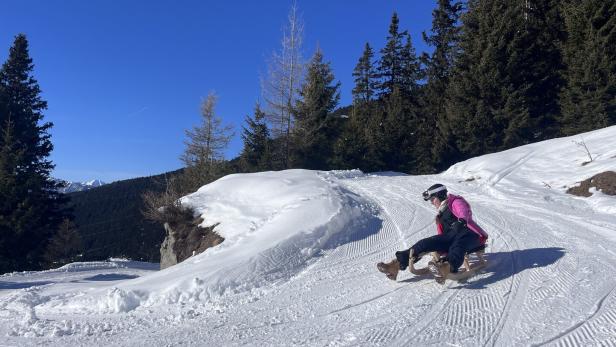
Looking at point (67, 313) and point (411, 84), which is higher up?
point (411, 84)

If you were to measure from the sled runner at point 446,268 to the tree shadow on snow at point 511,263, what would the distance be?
12 centimetres

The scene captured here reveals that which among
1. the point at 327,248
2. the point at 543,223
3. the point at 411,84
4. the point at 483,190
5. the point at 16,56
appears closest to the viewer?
the point at 327,248

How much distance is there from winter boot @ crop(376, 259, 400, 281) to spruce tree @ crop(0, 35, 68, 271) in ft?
81.6

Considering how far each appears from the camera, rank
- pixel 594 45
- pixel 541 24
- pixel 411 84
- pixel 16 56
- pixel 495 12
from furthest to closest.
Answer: pixel 411 84, pixel 16 56, pixel 541 24, pixel 495 12, pixel 594 45

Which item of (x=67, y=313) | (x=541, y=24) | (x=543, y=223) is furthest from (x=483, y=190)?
(x=541, y=24)

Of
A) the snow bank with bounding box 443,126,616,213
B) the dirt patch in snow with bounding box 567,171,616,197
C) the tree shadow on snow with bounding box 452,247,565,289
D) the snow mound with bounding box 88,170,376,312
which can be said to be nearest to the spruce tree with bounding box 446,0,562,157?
the snow bank with bounding box 443,126,616,213

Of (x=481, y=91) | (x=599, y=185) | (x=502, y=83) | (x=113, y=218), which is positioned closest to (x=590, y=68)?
(x=502, y=83)

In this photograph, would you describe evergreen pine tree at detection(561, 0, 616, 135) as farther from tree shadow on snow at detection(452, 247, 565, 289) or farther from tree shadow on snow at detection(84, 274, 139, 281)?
tree shadow on snow at detection(84, 274, 139, 281)

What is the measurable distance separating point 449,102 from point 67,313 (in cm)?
2374

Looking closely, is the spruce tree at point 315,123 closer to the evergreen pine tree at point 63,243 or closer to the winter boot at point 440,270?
the evergreen pine tree at point 63,243

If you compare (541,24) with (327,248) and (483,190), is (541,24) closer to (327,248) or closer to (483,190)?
(483,190)

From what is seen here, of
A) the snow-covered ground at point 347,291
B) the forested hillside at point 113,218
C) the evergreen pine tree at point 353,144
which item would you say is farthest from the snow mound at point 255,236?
the forested hillside at point 113,218

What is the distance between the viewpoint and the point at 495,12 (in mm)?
24703

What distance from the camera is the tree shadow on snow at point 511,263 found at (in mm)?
5960
